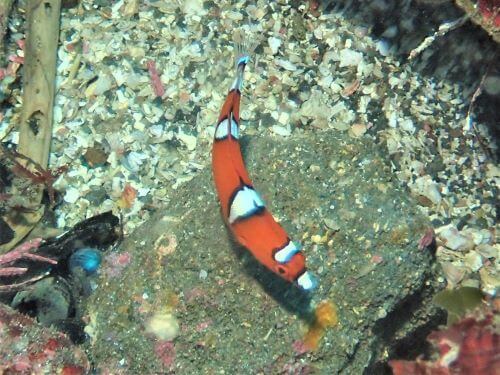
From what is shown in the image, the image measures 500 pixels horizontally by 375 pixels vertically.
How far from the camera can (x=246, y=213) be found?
11.4 ft

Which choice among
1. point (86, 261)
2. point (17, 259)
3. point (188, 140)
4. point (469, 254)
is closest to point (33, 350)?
point (17, 259)

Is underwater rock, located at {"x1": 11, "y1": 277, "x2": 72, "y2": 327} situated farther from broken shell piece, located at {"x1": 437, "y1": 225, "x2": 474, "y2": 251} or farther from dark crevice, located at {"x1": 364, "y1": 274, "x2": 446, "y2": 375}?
broken shell piece, located at {"x1": 437, "y1": 225, "x2": 474, "y2": 251}

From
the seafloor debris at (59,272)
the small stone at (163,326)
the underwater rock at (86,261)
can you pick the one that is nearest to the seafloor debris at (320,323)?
the small stone at (163,326)

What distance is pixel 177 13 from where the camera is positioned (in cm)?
554

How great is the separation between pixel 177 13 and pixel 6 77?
1.70 meters

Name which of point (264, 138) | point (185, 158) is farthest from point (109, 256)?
point (264, 138)

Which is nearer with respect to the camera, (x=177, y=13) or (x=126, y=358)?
(x=126, y=358)

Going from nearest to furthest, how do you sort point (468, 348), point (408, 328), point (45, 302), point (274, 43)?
point (468, 348) → point (45, 302) → point (408, 328) → point (274, 43)

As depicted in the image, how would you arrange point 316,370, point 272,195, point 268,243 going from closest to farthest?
point 268,243 → point 316,370 → point 272,195

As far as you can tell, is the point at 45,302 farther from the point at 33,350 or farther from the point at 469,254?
the point at 469,254

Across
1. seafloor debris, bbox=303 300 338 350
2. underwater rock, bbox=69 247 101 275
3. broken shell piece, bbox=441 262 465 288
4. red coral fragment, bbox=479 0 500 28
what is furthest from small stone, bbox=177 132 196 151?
→ red coral fragment, bbox=479 0 500 28

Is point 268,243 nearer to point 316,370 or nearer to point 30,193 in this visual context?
point 316,370

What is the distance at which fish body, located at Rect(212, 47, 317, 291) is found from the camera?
3.28 meters

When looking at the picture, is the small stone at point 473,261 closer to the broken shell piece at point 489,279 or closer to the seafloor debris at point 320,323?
the broken shell piece at point 489,279
